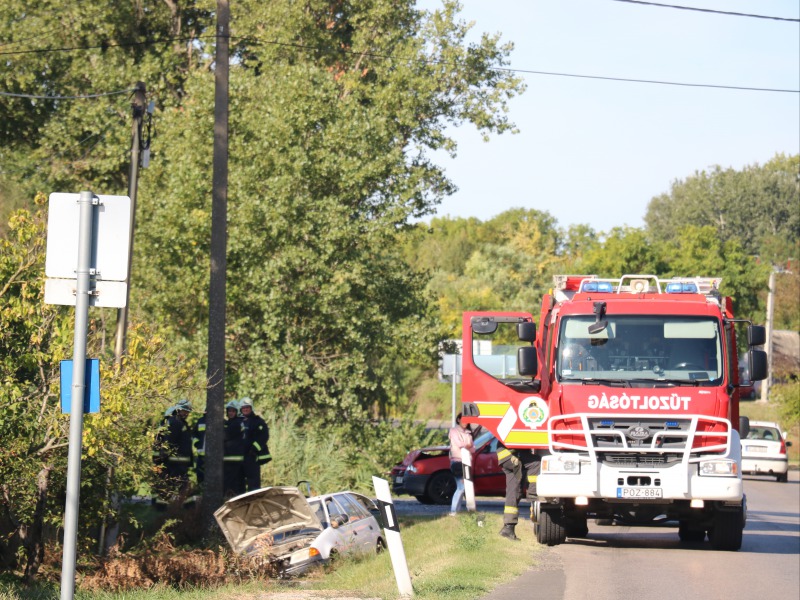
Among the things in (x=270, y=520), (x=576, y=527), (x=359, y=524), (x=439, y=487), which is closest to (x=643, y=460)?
(x=576, y=527)

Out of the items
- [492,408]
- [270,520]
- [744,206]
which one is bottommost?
[270,520]

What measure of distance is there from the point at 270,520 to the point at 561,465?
436 centimetres

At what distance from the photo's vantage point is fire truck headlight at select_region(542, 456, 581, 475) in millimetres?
12945

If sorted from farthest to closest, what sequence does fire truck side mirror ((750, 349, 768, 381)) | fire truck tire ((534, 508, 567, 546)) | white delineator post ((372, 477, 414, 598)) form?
fire truck tire ((534, 508, 567, 546))
fire truck side mirror ((750, 349, 768, 381))
white delineator post ((372, 477, 414, 598))

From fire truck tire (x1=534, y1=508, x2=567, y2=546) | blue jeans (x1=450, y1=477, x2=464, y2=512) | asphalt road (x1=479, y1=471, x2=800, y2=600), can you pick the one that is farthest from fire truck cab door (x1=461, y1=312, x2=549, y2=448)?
blue jeans (x1=450, y1=477, x2=464, y2=512)

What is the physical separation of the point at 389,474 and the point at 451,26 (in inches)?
487

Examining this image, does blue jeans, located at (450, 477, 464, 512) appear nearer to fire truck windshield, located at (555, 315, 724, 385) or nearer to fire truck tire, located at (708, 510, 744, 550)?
fire truck tire, located at (708, 510, 744, 550)

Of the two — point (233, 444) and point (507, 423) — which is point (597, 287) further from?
point (233, 444)

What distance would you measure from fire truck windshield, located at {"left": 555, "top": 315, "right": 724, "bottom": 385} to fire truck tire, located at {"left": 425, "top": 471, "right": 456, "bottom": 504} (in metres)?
10.5

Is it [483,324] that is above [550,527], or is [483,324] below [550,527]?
above

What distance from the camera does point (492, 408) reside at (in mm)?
14695

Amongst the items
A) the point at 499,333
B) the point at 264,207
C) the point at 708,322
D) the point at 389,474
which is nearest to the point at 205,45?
the point at 264,207

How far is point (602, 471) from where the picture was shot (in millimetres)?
12883

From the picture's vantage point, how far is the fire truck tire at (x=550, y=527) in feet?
46.8
